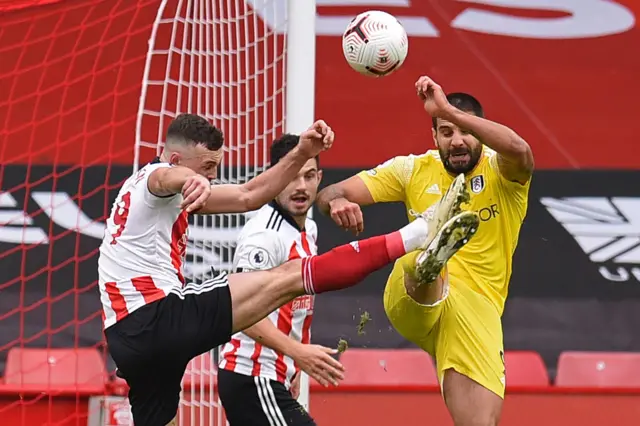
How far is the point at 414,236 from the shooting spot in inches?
183

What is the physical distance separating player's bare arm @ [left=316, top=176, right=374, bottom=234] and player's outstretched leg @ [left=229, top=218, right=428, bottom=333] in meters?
0.27

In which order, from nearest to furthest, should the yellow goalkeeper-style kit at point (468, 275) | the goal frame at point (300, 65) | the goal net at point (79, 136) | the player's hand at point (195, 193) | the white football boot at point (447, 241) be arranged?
the player's hand at point (195, 193)
the white football boot at point (447, 241)
the yellow goalkeeper-style kit at point (468, 275)
the goal frame at point (300, 65)
the goal net at point (79, 136)

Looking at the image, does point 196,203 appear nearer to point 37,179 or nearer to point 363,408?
point 363,408

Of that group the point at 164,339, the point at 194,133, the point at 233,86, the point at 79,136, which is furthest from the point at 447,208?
the point at 79,136

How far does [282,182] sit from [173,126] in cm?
59

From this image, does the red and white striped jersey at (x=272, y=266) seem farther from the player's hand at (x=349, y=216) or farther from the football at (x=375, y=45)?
the football at (x=375, y=45)

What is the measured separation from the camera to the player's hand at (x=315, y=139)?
15.4ft

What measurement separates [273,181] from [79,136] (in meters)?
3.19

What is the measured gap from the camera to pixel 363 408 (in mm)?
6586

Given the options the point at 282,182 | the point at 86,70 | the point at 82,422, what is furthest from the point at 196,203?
the point at 86,70

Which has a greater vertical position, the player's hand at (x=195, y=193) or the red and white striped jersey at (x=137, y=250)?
the player's hand at (x=195, y=193)

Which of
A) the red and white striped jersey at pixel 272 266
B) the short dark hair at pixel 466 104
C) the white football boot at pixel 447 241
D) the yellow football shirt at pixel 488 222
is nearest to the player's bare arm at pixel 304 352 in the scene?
the red and white striped jersey at pixel 272 266

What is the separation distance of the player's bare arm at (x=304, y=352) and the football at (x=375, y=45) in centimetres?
122

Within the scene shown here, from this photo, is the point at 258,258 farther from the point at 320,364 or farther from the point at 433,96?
the point at 433,96
